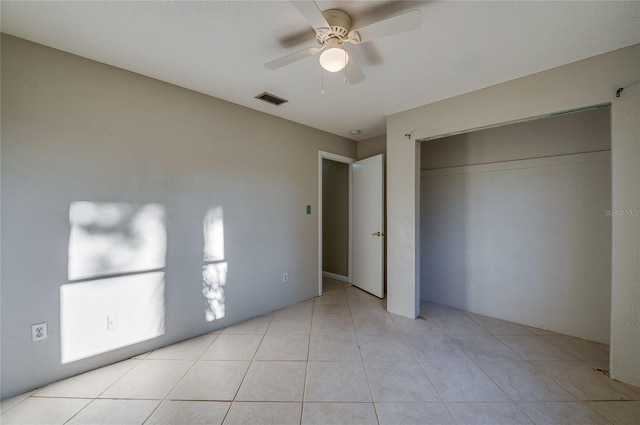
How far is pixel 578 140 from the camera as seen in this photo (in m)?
2.54

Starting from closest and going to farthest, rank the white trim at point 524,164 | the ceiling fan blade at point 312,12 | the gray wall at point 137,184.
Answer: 1. the ceiling fan blade at point 312,12
2. the gray wall at point 137,184
3. the white trim at point 524,164

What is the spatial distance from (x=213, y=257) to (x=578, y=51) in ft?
11.9

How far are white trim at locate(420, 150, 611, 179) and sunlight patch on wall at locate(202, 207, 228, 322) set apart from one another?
2841mm

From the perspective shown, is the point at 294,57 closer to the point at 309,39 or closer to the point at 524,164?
the point at 309,39

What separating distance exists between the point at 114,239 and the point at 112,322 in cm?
69

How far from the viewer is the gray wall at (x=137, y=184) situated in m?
1.76

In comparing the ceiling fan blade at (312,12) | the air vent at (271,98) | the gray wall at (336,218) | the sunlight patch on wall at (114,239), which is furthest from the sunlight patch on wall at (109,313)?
the gray wall at (336,218)

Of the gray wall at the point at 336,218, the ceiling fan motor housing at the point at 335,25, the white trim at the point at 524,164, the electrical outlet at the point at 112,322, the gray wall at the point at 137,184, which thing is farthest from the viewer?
the gray wall at the point at 336,218

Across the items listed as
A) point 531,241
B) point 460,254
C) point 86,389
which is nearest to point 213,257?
point 86,389

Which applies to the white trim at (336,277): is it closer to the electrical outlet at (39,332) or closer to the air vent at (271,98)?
the air vent at (271,98)

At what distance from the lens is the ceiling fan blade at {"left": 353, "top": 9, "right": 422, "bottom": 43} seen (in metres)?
1.30

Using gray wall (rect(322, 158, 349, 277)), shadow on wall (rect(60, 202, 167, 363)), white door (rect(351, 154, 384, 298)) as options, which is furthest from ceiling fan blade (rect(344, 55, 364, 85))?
gray wall (rect(322, 158, 349, 277))

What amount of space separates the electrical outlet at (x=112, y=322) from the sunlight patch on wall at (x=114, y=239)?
1.19 ft

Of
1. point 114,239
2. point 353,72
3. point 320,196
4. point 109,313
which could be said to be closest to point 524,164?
point 353,72
